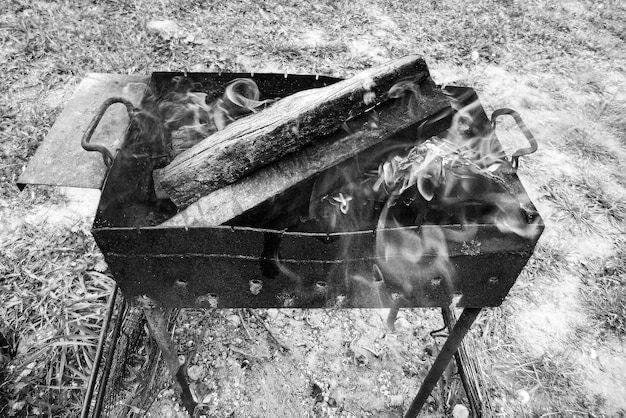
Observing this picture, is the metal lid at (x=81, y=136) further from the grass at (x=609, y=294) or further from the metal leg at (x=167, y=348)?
the grass at (x=609, y=294)

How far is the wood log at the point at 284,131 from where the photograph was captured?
5.57 ft

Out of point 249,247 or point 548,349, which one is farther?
point 548,349

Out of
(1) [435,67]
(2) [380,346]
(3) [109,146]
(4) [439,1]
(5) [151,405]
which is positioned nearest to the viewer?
(3) [109,146]

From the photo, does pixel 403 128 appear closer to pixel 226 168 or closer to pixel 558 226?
pixel 226 168

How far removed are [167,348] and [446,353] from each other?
52.3 inches

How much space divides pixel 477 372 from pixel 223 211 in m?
2.01

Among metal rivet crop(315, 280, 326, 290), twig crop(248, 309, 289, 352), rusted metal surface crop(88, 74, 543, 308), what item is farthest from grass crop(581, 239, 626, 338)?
metal rivet crop(315, 280, 326, 290)

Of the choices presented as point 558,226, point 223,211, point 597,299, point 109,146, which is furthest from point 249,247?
point 558,226

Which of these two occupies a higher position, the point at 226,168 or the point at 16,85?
the point at 226,168

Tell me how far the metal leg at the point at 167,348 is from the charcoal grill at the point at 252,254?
2 centimetres

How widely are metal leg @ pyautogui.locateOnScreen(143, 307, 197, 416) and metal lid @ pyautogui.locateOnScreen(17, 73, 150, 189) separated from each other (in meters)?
0.61

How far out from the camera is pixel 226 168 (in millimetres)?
1717

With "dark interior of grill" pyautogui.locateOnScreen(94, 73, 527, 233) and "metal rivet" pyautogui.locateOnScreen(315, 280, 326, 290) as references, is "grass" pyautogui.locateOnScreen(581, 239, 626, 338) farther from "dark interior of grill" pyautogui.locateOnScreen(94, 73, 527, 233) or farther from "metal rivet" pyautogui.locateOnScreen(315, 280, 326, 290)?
"metal rivet" pyautogui.locateOnScreen(315, 280, 326, 290)

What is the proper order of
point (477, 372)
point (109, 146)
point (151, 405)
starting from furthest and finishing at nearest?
1. point (477, 372)
2. point (151, 405)
3. point (109, 146)
